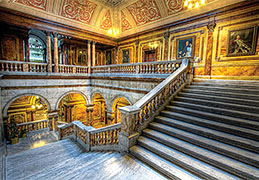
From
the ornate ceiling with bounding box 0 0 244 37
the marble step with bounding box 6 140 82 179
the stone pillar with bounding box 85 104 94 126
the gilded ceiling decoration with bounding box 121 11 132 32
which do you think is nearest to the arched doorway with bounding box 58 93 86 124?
the stone pillar with bounding box 85 104 94 126

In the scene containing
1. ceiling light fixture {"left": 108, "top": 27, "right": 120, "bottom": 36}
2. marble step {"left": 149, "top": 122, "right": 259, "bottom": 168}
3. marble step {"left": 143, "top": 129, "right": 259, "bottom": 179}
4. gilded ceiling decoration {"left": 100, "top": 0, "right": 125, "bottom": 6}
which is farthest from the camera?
gilded ceiling decoration {"left": 100, "top": 0, "right": 125, "bottom": 6}

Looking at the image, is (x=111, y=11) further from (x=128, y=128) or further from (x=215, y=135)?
(x=215, y=135)

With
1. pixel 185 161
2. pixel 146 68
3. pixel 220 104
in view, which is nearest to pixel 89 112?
pixel 146 68

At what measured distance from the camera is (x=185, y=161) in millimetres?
2762

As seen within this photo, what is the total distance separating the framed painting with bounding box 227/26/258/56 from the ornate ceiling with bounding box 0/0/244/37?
1.76 meters

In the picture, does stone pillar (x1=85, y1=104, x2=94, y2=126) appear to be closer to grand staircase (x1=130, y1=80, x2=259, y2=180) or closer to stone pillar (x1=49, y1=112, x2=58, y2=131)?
stone pillar (x1=49, y1=112, x2=58, y2=131)

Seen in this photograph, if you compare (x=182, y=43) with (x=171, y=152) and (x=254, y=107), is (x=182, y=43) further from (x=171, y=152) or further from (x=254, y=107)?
(x=171, y=152)

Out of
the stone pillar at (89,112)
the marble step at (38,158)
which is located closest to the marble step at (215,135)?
the marble step at (38,158)

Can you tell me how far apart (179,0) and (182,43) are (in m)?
2.82

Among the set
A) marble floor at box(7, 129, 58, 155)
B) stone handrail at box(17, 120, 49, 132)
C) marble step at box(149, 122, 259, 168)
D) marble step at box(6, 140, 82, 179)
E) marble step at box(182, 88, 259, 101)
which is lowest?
marble floor at box(7, 129, 58, 155)

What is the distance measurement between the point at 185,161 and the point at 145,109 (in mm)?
1813

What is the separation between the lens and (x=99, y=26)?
12055mm

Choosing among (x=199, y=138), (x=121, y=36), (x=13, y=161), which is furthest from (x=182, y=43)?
(x=13, y=161)

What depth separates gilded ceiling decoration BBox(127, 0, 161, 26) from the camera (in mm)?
10266
